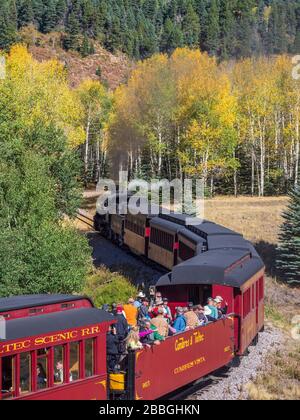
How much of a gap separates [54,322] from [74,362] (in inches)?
33.5

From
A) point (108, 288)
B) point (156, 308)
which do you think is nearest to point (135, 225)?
point (108, 288)

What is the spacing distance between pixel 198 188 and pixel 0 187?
1088 inches

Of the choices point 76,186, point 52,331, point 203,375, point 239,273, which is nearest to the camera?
point 52,331

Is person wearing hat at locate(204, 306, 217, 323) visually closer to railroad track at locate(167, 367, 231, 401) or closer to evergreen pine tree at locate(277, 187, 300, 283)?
railroad track at locate(167, 367, 231, 401)

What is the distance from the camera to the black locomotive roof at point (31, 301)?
11180mm

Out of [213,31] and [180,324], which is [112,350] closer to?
[180,324]

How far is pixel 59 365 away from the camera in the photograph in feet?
37.0

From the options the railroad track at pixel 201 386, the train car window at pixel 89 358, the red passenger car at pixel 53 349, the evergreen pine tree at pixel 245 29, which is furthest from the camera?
the evergreen pine tree at pixel 245 29

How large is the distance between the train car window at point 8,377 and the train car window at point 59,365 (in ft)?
3.00

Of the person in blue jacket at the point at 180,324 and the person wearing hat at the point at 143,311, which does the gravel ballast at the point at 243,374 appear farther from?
the person wearing hat at the point at 143,311

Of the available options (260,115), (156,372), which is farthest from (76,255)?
(260,115)

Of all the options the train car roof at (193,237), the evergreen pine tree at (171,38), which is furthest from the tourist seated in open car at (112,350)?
the evergreen pine tree at (171,38)

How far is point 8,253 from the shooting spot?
2173cm
